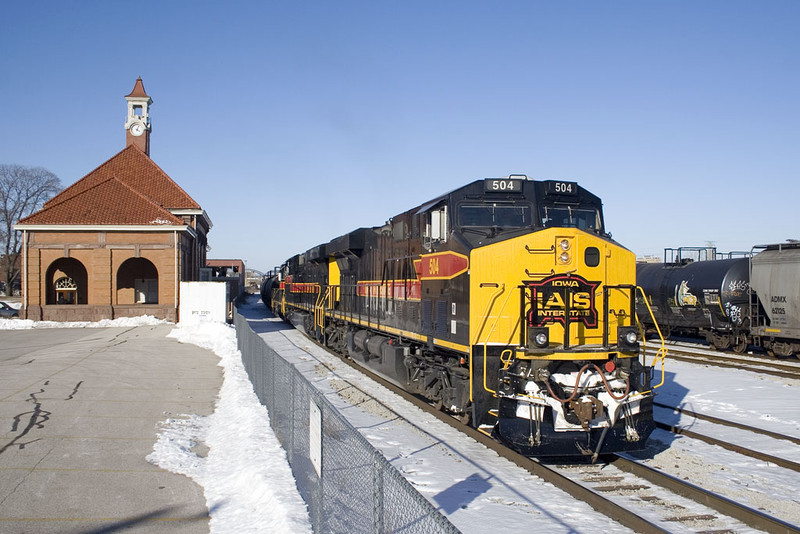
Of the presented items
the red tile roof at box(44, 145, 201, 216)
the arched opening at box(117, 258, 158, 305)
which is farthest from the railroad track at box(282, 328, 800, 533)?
the red tile roof at box(44, 145, 201, 216)

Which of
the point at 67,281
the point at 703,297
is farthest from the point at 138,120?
the point at 703,297

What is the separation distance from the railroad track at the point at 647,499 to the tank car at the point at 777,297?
1354cm

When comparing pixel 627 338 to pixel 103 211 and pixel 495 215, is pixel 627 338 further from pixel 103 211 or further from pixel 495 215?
pixel 103 211

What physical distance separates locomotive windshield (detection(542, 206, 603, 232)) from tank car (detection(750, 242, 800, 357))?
484 inches

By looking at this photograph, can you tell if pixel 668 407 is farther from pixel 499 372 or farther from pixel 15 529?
pixel 15 529

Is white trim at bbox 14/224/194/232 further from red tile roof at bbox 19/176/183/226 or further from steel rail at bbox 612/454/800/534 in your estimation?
steel rail at bbox 612/454/800/534

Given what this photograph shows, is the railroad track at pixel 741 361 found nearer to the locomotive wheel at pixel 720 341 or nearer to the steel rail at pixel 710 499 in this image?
the locomotive wheel at pixel 720 341

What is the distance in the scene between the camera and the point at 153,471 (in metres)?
7.79

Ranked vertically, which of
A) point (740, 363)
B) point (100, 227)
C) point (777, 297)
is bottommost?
point (740, 363)

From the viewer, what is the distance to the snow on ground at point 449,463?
6331mm

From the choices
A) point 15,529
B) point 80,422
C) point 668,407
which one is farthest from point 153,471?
point 668,407

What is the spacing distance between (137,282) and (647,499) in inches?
1559

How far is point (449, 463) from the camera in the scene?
826cm

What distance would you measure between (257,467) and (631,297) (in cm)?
534
